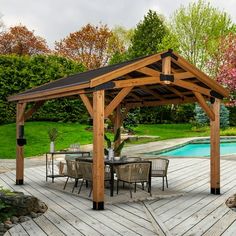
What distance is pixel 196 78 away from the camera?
26.2 ft

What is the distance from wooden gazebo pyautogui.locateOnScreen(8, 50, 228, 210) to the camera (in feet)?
21.6

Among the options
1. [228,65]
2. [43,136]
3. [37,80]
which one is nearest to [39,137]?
[43,136]

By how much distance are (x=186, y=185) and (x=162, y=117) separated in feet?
63.0

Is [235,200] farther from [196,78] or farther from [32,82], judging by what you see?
[32,82]

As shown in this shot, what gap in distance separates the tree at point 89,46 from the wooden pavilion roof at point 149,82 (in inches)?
986

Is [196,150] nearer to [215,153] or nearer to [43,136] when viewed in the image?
[43,136]

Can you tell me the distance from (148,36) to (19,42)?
1108 cm

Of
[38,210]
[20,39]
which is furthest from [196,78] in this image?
[20,39]

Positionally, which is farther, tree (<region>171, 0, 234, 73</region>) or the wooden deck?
tree (<region>171, 0, 234, 73</region>)

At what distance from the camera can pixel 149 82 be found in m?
7.22

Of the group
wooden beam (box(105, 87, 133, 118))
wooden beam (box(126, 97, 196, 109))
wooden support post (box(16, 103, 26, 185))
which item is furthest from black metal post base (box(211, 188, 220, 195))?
wooden support post (box(16, 103, 26, 185))

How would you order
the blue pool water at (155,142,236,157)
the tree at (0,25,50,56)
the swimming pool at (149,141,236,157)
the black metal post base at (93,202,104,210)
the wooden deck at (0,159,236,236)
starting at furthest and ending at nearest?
the tree at (0,25,50,56) < the blue pool water at (155,142,236,157) < the swimming pool at (149,141,236,157) < the black metal post base at (93,202,104,210) < the wooden deck at (0,159,236,236)

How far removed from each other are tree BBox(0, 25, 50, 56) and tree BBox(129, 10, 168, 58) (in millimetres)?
8815

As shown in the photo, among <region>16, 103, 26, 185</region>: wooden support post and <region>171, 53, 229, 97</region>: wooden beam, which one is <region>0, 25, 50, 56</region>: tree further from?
<region>171, 53, 229, 97</region>: wooden beam
